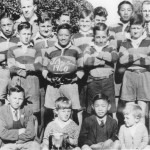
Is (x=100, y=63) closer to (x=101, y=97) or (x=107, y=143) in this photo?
(x=101, y=97)

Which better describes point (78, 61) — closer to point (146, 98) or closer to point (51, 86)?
point (51, 86)

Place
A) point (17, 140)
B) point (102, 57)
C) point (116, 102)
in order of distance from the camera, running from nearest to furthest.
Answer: point (17, 140), point (102, 57), point (116, 102)

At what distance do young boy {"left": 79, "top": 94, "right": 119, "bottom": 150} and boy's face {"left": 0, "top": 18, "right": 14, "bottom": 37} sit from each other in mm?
1908

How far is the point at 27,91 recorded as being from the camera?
676 centimetres

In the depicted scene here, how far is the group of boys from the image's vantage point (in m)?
6.23

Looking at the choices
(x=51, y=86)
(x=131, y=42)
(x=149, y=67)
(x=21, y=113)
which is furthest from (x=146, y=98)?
(x=21, y=113)

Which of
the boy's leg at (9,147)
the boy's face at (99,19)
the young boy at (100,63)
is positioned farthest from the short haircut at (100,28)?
the boy's leg at (9,147)

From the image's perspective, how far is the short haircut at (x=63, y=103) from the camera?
628cm

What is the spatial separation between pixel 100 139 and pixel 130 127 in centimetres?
48

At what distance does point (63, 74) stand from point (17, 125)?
1.04m

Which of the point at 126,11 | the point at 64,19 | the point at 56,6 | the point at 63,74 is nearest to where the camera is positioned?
the point at 63,74

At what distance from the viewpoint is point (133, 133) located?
6180 millimetres

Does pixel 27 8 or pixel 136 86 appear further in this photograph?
pixel 27 8

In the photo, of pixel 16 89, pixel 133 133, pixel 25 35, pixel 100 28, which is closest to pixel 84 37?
pixel 100 28
